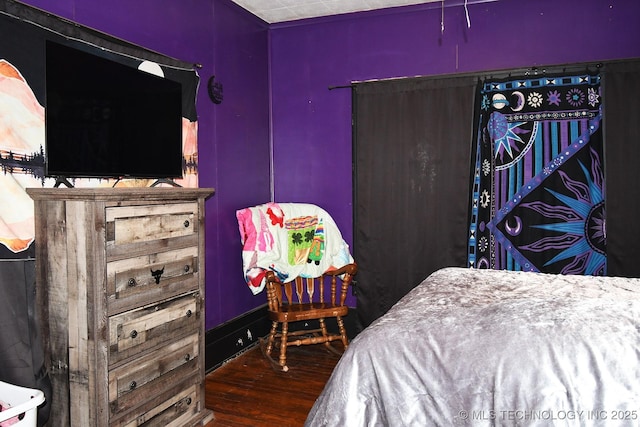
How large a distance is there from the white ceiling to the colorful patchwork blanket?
155 centimetres

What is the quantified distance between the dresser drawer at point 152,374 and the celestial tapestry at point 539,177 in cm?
220

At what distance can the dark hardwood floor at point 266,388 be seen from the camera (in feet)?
9.20

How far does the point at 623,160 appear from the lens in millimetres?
3434

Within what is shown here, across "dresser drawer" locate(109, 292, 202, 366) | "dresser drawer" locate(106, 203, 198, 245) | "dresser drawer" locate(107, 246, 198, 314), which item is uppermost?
"dresser drawer" locate(106, 203, 198, 245)

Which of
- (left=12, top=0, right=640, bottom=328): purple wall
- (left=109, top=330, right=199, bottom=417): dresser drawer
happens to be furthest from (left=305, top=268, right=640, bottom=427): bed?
(left=12, top=0, right=640, bottom=328): purple wall

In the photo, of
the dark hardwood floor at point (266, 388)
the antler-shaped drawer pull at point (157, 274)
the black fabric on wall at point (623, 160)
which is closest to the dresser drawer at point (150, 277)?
the antler-shaped drawer pull at point (157, 274)

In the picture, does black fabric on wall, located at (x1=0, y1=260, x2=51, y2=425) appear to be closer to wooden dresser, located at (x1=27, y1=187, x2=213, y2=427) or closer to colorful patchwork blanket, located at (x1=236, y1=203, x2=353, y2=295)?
wooden dresser, located at (x1=27, y1=187, x2=213, y2=427)

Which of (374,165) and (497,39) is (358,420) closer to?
(374,165)

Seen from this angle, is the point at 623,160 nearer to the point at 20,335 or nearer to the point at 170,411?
the point at 170,411

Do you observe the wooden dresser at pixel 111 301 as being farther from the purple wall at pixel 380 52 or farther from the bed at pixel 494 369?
the purple wall at pixel 380 52

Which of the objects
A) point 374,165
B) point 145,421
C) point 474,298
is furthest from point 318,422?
point 374,165

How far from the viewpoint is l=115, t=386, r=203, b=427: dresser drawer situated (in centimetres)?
227

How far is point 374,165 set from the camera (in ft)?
13.4

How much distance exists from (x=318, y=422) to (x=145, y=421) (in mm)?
985
